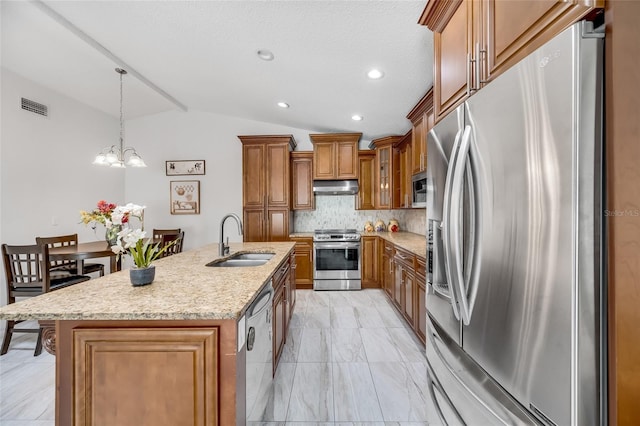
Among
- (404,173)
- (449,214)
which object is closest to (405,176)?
(404,173)

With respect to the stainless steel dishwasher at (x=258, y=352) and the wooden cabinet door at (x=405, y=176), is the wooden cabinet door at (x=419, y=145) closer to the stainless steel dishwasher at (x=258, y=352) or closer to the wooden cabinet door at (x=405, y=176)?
the wooden cabinet door at (x=405, y=176)

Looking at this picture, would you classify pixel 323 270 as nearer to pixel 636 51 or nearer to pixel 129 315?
pixel 129 315

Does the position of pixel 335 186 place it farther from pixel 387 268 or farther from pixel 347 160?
pixel 387 268

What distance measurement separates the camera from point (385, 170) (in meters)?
4.56

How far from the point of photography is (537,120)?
30.0 inches

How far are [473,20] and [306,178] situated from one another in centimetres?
371

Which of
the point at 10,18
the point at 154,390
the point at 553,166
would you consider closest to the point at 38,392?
the point at 154,390

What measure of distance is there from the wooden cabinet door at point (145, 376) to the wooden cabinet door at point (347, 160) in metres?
3.89

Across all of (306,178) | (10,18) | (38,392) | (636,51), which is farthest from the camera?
(306,178)

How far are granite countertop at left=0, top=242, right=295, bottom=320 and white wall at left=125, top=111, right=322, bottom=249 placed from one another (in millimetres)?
3638

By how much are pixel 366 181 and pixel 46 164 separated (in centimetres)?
477

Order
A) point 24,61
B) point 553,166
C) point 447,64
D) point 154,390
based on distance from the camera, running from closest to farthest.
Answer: point 553,166
point 154,390
point 447,64
point 24,61

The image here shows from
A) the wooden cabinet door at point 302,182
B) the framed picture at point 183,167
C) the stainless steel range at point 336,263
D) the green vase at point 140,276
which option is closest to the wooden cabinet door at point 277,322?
the green vase at point 140,276

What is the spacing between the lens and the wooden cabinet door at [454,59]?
1.24 meters
